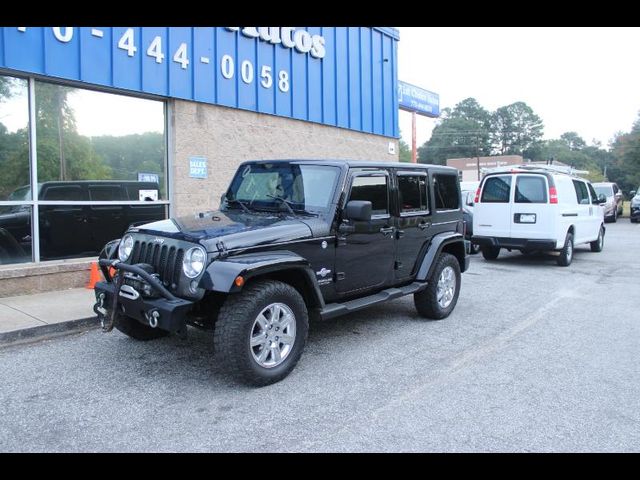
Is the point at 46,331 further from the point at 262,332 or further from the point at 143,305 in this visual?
the point at 262,332

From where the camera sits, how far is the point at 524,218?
35.9 ft

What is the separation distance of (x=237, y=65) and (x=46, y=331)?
6.19m

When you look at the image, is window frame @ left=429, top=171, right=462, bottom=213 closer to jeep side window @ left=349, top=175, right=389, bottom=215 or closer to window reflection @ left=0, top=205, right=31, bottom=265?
jeep side window @ left=349, top=175, right=389, bottom=215

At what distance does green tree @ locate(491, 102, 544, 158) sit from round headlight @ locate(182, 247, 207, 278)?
112 metres

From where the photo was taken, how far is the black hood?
4.27 metres

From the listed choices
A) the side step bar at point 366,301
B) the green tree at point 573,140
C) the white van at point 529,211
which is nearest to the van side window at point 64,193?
the side step bar at point 366,301

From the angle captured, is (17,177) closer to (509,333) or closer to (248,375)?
(248,375)

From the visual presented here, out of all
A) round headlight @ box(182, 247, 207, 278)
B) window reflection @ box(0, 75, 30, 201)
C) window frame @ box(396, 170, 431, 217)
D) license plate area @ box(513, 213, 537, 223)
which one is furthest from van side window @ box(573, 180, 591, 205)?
window reflection @ box(0, 75, 30, 201)

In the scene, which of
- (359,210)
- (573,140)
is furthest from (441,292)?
(573,140)

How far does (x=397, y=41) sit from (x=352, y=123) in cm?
330

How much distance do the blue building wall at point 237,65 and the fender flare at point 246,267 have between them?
201 inches

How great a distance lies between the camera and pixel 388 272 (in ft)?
19.0

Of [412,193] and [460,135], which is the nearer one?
[412,193]
